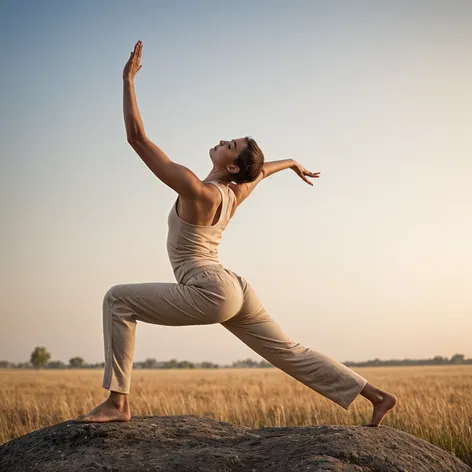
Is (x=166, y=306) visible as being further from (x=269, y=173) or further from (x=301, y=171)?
(x=301, y=171)

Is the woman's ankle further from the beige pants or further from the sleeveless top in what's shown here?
the sleeveless top

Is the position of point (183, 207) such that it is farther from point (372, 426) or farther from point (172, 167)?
point (372, 426)

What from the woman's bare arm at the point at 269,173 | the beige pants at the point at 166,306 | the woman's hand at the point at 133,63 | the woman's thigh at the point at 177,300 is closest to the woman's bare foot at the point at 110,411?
the beige pants at the point at 166,306

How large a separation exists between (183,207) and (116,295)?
87 cm

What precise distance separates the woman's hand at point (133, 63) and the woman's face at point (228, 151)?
3.04 ft

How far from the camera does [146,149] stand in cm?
534

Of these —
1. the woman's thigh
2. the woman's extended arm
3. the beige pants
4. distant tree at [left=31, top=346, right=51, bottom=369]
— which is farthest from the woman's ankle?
distant tree at [left=31, top=346, right=51, bottom=369]

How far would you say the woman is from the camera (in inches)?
212

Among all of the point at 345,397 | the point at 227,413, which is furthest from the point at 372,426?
the point at 227,413

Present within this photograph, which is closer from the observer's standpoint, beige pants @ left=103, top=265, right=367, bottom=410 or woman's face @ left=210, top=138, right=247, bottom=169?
beige pants @ left=103, top=265, right=367, bottom=410

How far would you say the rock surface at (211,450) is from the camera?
506 cm

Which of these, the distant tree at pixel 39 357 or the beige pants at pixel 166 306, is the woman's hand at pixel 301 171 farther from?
the distant tree at pixel 39 357

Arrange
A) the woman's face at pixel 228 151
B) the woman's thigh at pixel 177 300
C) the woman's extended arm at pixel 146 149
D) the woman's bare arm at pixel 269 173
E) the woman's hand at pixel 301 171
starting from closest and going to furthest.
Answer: the woman's extended arm at pixel 146 149
the woman's thigh at pixel 177 300
the woman's face at pixel 228 151
the woman's bare arm at pixel 269 173
the woman's hand at pixel 301 171

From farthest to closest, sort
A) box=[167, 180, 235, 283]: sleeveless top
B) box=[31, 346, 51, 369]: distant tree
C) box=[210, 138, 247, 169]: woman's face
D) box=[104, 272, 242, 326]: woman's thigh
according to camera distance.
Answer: box=[31, 346, 51, 369]: distant tree < box=[210, 138, 247, 169]: woman's face < box=[167, 180, 235, 283]: sleeveless top < box=[104, 272, 242, 326]: woman's thigh
